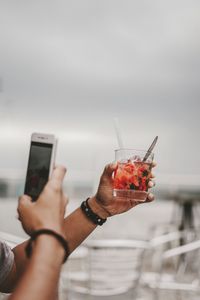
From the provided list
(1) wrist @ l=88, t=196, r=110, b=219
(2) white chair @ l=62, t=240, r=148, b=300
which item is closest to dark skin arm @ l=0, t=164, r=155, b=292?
(1) wrist @ l=88, t=196, r=110, b=219

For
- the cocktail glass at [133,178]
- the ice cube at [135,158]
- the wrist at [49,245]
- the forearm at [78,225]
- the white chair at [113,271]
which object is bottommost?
the white chair at [113,271]

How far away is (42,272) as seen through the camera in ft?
1.79

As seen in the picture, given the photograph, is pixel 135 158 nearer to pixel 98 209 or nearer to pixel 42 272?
pixel 98 209

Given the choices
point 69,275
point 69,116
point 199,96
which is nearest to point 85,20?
point 69,116

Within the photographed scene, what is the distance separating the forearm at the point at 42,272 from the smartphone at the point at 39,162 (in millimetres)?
99

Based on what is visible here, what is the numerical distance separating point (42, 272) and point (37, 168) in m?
0.20

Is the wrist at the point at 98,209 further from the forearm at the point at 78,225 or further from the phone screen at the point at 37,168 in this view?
the phone screen at the point at 37,168

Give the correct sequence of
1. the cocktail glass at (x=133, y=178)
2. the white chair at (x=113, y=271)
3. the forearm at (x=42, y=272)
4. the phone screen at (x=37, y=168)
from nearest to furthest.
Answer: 1. the forearm at (x=42, y=272)
2. the phone screen at (x=37, y=168)
3. the cocktail glass at (x=133, y=178)
4. the white chair at (x=113, y=271)

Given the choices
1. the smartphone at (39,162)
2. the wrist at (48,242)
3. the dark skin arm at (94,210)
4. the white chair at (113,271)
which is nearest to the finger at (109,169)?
the dark skin arm at (94,210)

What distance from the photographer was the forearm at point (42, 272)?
0.53 metres

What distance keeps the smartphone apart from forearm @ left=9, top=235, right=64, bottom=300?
0.10 m

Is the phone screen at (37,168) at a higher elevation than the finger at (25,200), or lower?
higher

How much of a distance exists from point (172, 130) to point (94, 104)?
1475mm

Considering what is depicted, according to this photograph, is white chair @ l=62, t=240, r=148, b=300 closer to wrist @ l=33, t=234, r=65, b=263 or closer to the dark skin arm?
the dark skin arm
